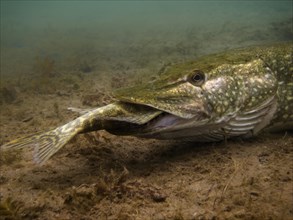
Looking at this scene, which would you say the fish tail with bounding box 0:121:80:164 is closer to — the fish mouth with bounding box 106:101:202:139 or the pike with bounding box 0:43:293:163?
the pike with bounding box 0:43:293:163

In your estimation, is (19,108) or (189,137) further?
(19,108)

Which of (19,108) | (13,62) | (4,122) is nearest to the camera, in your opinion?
(4,122)

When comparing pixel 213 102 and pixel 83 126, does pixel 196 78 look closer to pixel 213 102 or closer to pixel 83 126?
pixel 213 102

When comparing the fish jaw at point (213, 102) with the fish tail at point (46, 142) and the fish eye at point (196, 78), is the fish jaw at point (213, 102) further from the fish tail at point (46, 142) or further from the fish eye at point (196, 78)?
the fish tail at point (46, 142)

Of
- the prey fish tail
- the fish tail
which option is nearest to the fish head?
the prey fish tail

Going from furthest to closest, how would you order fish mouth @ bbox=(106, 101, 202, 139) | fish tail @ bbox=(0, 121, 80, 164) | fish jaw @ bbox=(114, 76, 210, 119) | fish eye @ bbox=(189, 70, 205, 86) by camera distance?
fish eye @ bbox=(189, 70, 205, 86) → fish mouth @ bbox=(106, 101, 202, 139) → fish jaw @ bbox=(114, 76, 210, 119) → fish tail @ bbox=(0, 121, 80, 164)

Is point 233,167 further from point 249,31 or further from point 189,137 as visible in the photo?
point 249,31

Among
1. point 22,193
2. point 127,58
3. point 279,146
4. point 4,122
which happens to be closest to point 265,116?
point 279,146
